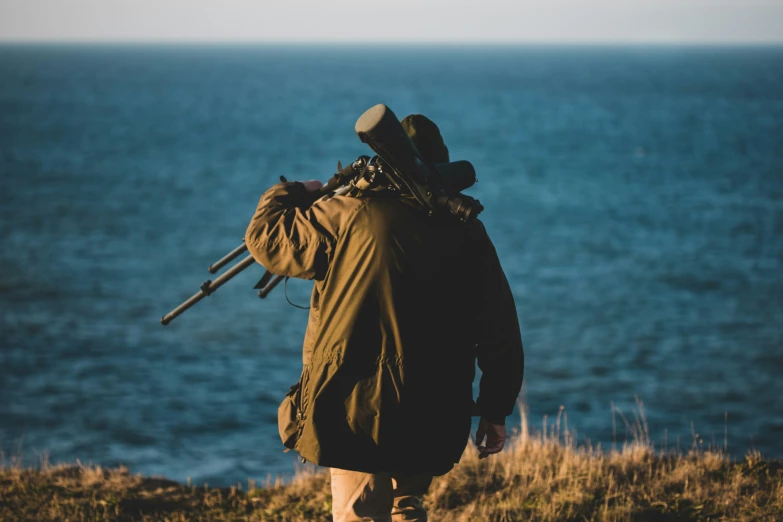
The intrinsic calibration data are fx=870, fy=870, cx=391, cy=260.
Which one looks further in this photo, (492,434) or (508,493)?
(508,493)

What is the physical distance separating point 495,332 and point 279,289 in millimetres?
23493

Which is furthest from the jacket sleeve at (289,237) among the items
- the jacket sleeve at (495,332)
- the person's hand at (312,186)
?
the jacket sleeve at (495,332)

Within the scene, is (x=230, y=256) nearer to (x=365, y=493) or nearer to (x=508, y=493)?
(x=365, y=493)

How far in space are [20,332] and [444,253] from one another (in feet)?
67.2

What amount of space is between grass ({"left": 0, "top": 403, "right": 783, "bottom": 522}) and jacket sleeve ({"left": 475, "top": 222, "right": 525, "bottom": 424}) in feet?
5.51

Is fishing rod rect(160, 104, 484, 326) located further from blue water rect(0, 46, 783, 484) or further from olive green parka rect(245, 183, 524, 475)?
blue water rect(0, 46, 783, 484)

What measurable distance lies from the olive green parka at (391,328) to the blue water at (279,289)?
3418 millimetres

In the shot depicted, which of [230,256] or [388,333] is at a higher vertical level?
[230,256]

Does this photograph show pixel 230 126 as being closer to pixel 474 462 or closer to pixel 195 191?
pixel 195 191

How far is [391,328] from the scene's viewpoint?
322cm

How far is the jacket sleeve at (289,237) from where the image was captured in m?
3.28

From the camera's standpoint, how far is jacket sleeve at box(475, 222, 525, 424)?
10.9 feet

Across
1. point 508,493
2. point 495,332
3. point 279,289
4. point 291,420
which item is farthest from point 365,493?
point 279,289

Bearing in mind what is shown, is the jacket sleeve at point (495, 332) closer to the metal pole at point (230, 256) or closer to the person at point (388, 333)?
the person at point (388, 333)
